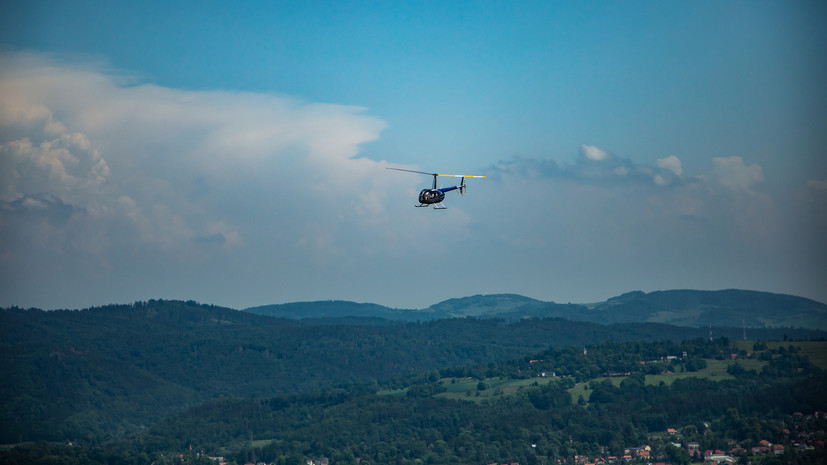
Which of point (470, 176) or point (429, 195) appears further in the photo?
point (429, 195)
